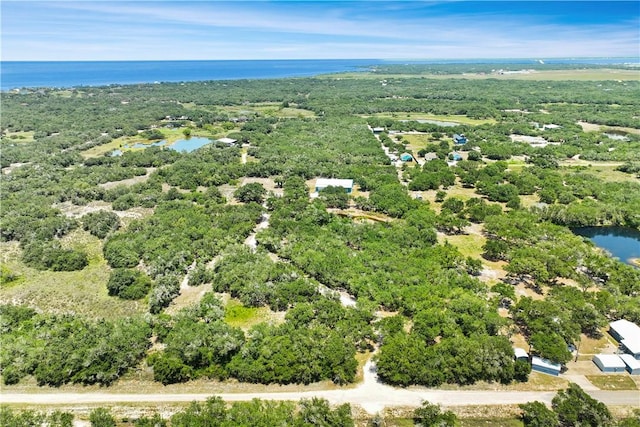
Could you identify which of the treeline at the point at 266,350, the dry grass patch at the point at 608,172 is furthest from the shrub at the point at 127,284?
the dry grass patch at the point at 608,172

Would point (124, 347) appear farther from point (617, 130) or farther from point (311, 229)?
point (617, 130)

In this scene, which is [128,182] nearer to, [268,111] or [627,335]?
[627,335]

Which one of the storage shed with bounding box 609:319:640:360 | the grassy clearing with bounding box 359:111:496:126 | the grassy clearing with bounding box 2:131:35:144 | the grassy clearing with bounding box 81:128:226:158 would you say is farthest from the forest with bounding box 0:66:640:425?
the grassy clearing with bounding box 359:111:496:126

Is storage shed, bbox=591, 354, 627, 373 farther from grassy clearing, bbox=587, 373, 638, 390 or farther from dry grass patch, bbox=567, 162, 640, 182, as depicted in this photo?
dry grass patch, bbox=567, 162, 640, 182

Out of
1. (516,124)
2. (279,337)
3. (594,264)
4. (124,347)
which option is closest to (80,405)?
(124,347)

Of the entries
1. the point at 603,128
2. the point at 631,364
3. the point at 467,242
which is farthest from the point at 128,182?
the point at 603,128
